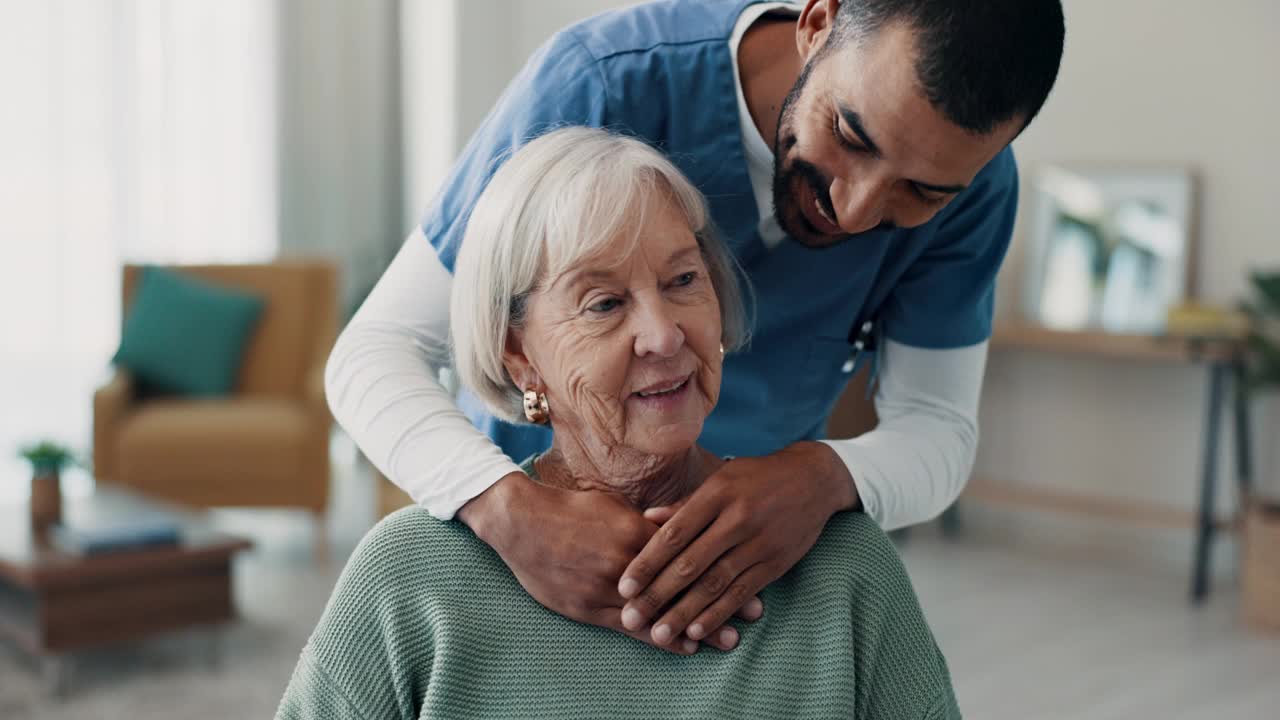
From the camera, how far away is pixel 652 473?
127 cm

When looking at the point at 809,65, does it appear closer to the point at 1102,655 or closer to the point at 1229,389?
the point at 1102,655

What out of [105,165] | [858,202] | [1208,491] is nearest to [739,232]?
[858,202]

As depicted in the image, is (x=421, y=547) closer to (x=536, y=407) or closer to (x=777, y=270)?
(x=536, y=407)

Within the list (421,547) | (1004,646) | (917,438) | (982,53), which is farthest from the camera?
(1004,646)

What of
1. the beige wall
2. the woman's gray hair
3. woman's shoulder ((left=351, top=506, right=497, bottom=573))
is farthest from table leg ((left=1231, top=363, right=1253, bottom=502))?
woman's shoulder ((left=351, top=506, right=497, bottom=573))

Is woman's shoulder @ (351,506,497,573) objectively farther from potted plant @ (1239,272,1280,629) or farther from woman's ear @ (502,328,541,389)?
potted plant @ (1239,272,1280,629)

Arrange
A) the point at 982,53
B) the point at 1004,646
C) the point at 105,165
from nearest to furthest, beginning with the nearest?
the point at 982,53 < the point at 1004,646 < the point at 105,165

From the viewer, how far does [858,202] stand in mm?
1127

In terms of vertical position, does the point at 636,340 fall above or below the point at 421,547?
above

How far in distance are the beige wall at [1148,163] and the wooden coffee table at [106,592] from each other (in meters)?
3.11

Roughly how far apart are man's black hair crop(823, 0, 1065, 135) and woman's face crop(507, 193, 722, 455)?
0.32 meters

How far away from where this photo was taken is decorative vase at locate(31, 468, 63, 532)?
3371 millimetres

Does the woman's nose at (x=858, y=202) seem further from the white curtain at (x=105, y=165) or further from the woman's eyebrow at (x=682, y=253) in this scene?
the white curtain at (x=105, y=165)

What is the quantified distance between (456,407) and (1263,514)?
133 inches
